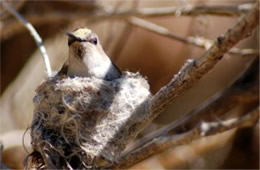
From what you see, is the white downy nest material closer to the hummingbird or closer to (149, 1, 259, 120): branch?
the hummingbird

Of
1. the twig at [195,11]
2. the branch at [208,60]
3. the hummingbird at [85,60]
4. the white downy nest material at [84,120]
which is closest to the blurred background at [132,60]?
the twig at [195,11]

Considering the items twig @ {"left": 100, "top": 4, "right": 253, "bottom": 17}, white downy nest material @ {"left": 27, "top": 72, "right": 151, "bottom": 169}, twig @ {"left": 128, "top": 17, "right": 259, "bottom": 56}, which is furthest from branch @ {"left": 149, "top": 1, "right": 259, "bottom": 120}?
twig @ {"left": 128, "top": 17, "right": 259, "bottom": 56}

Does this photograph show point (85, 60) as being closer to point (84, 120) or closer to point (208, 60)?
point (84, 120)

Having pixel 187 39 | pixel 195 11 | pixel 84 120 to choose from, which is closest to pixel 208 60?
pixel 84 120

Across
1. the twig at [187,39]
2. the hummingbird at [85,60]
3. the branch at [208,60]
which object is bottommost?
the branch at [208,60]

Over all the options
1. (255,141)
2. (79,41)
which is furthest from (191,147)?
(79,41)

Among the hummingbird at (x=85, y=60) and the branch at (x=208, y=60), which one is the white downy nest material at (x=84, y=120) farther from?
the branch at (x=208, y=60)

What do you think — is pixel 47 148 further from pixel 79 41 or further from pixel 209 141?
pixel 209 141
